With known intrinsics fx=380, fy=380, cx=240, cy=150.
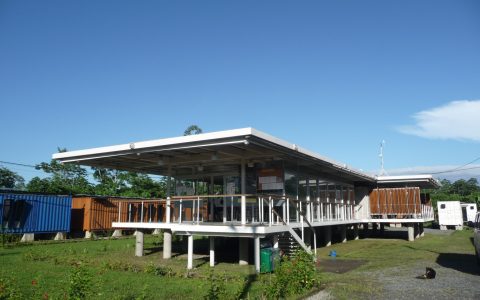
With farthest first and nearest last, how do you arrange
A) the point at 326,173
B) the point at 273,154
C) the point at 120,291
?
1. the point at 326,173
2. the point at 273,154
3. the point at 120,291

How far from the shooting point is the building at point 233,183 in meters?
12.3

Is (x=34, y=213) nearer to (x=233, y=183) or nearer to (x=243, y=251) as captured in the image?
(x=233, y=183)

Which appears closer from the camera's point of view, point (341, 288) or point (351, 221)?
point (341, 288)

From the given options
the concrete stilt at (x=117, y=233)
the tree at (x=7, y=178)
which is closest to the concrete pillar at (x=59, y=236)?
the concrete stilt at (x=117, y=233)

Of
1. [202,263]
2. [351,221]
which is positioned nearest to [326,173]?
[351,221]

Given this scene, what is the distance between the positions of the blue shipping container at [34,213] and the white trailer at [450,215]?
32975 millimetres

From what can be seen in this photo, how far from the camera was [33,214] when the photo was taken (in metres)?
24.0

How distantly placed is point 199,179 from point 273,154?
500 cm

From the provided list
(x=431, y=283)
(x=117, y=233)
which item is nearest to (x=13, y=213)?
(x=117, y=233)

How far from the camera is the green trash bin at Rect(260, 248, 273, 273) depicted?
11.8m

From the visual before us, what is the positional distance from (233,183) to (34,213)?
50.1 feet

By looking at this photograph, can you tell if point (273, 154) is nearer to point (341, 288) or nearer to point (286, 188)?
point (286, 188)

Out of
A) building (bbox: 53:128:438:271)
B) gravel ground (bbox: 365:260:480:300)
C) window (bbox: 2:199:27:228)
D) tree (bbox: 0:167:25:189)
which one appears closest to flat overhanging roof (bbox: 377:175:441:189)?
building (bbox: 53:128:438:271)

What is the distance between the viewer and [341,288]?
357 inches
